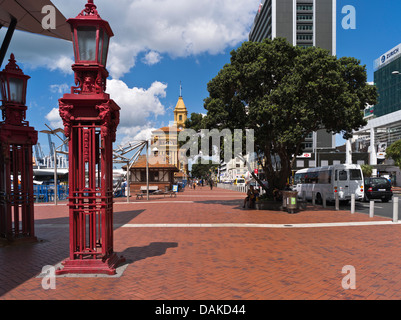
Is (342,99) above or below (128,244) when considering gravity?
above

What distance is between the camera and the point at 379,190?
65.7 feet

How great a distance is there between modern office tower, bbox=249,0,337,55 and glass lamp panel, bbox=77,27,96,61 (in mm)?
83692

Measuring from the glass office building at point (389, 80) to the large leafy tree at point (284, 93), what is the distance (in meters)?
69.3

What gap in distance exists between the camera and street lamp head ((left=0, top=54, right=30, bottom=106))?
7527 mm

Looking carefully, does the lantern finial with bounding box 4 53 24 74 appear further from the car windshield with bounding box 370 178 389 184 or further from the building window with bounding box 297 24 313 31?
the building window with bounding box 297 24 313 31

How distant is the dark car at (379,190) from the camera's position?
20.0 metres

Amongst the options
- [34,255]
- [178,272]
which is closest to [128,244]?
[34,255]

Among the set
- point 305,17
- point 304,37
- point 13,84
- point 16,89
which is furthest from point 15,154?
point 305,17

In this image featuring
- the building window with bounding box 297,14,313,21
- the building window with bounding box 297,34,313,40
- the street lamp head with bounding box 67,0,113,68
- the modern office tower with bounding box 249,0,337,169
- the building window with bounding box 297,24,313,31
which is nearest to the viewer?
the street lamp head with bounding box 67,0,113,68

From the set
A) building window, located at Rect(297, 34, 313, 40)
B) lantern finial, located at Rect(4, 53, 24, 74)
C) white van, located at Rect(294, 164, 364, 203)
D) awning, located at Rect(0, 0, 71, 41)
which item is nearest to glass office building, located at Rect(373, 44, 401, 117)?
building window, located at Rect(297, 34, 313, 40)

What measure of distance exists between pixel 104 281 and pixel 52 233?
5.22 metres

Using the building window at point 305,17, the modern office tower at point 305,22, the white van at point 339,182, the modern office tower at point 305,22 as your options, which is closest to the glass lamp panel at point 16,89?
the white van at point 339,182

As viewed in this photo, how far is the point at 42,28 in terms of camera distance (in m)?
9.04
